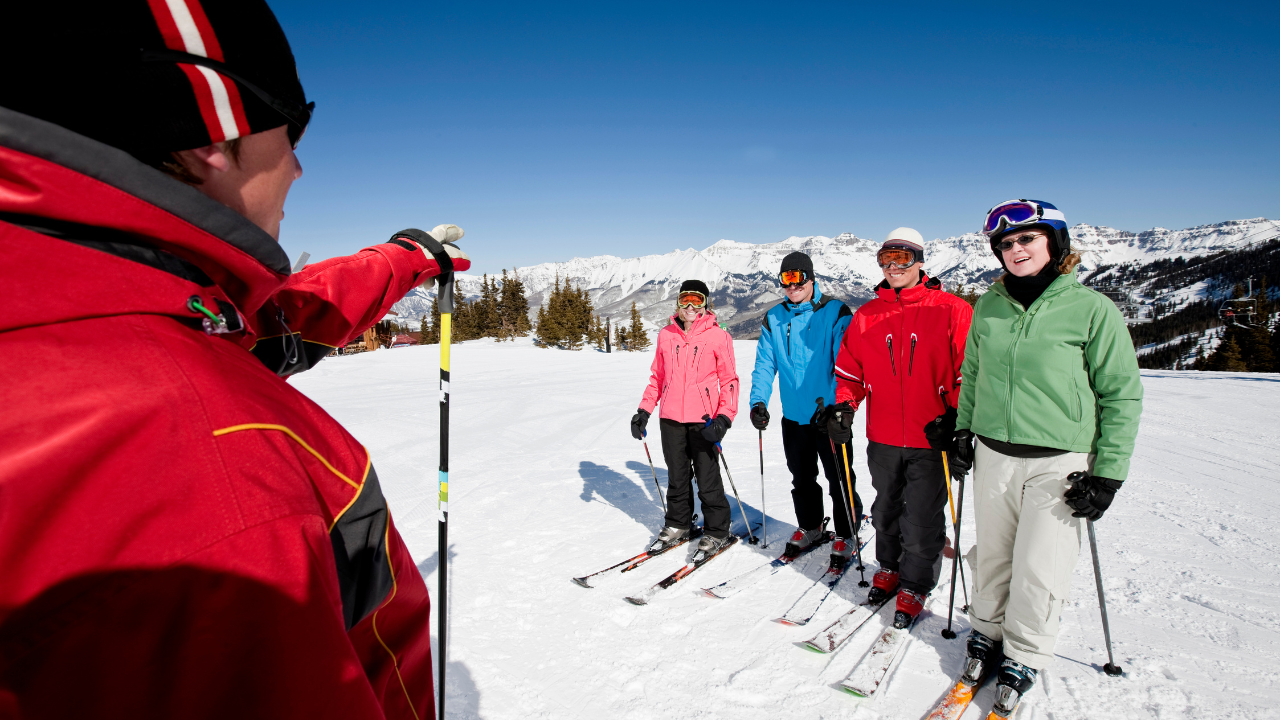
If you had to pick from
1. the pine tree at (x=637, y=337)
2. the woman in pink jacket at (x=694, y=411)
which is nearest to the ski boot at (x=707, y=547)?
the woman in pink jacket at (x=694, y=411)

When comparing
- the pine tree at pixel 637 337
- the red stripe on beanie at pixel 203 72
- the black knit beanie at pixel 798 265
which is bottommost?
the pine tree at pixel 637 337

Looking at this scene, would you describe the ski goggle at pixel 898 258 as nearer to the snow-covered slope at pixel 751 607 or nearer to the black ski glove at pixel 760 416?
the black ski glove at pixel 760 416

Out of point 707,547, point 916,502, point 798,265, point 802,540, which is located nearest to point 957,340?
point 916,502

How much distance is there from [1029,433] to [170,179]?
3528 millimetres

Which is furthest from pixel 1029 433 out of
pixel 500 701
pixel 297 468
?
pixel 297 468

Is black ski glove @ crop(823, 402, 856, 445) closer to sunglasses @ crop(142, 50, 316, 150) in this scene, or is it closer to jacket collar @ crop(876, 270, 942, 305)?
jacket collar @ crop(876, 270, 942, 305)

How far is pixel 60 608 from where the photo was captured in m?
0.47

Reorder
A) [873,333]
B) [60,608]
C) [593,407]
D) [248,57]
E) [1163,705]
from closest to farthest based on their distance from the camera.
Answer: [60,608]
[248,57]
[1163,705]
[873,333]
[593,407]

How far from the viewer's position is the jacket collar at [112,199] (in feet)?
1.76

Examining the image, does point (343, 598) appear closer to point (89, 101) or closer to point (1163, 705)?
point (89, 101)

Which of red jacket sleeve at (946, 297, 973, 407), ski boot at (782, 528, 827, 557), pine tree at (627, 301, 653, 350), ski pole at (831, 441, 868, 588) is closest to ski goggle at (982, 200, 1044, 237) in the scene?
red jacket sleeve at (946, 297, 973, 407)

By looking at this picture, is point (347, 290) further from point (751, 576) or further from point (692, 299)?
point (751, 576)

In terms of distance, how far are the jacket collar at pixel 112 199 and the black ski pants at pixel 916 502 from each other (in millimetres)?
3799

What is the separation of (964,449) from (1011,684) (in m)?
1.26
